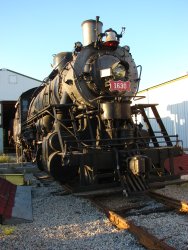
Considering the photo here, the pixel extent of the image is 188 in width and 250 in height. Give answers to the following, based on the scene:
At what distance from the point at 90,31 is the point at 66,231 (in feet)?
16.4

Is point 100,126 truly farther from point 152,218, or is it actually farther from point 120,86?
point 152,218

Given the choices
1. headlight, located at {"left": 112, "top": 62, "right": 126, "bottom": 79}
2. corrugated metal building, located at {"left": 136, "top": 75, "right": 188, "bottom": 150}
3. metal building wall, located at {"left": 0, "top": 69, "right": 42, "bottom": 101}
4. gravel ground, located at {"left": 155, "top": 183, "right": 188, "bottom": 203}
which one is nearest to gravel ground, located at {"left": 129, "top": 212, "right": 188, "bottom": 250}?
gravel ground, located at {"left": 155, "top": 183, "right": 188, "bottom": 203}

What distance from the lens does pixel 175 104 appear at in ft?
49.6

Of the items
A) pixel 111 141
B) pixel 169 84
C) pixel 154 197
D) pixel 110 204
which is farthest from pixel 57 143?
pixel 169 84

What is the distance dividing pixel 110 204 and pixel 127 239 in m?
2.32

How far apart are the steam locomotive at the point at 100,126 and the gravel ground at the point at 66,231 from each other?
54cm

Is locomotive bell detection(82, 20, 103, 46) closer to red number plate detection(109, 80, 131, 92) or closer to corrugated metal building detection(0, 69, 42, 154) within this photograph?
red number plate detection(109, 80, 131, 92)

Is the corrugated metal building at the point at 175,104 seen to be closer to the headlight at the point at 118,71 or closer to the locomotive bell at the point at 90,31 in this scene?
the locomotive bell at the point at 90,31

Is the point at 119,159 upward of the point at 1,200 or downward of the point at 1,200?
upward

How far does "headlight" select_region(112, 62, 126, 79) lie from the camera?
703 centimetres

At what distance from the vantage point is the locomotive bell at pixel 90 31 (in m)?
7.86

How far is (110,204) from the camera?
6539 mm

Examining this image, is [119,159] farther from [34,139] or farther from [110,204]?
[34,139]

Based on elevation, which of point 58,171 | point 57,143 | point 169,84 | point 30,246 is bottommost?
point 30,246
